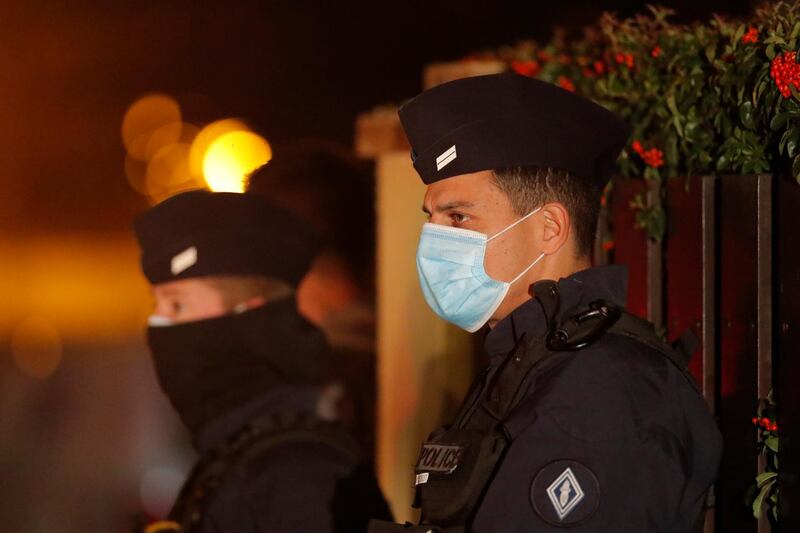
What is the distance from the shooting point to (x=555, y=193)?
105 inches

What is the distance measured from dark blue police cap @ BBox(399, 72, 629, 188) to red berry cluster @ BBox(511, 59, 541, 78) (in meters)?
1.72

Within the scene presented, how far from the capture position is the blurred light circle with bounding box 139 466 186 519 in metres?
10.8

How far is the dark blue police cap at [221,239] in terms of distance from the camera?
3525 mm

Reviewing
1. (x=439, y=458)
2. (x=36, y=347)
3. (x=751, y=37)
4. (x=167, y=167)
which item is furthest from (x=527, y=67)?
(x=167, y=167)

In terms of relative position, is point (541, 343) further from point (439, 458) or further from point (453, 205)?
point (453, 205)

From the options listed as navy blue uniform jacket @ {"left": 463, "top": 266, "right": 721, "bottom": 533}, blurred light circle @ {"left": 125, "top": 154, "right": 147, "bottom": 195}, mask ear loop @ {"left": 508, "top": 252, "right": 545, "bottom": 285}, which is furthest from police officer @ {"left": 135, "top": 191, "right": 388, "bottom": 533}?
blurred light circle @ {"left": 125, "top": 154, "right": 147, "bottom": 195}

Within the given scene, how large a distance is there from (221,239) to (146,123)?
26176 mm

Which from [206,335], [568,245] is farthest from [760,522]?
[206,335]

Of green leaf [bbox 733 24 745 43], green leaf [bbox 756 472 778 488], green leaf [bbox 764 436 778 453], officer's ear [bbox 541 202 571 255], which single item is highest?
green leaf [bbox 733 24 745 43]

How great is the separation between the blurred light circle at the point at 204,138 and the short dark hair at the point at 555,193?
17815 mm

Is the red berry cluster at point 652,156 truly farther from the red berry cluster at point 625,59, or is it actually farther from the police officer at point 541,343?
the police officer at point 541,343

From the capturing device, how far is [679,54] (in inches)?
133

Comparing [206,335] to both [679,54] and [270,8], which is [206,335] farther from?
[270,8]

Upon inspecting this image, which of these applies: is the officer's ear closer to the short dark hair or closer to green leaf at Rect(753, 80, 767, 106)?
the short dark hair
